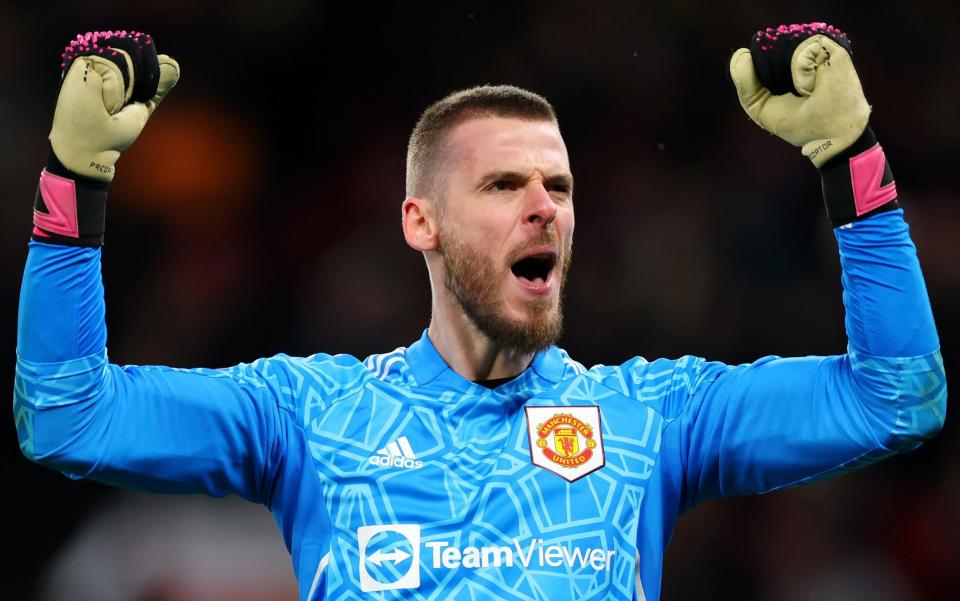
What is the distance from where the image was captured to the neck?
10.3 feet

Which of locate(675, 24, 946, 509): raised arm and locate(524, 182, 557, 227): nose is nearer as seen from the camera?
locate(675, 24, 946, 509): raised arm

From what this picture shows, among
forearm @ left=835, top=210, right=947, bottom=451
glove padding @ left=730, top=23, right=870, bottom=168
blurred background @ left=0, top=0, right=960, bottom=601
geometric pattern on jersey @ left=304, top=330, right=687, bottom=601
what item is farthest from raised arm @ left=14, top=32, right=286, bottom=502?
blurred background @ left=0, top=0, right=960, bottom=601

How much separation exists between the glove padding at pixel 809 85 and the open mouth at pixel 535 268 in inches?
26.9

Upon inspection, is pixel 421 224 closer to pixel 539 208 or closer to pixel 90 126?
pixel 539 208

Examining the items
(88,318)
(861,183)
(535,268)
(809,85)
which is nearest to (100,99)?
(88,318)

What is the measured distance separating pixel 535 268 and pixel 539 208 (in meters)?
0.28

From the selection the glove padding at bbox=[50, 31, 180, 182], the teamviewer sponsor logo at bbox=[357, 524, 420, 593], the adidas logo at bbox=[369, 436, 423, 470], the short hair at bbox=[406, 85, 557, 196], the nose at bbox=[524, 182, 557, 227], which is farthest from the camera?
the short hair at bbox=[406, 85, 557, 196]

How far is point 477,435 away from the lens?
117 inches

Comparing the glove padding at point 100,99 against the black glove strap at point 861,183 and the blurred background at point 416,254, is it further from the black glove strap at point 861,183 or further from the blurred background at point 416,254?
the blurred background at point 416,254

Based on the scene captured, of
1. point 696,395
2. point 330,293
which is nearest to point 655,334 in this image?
point 330,293

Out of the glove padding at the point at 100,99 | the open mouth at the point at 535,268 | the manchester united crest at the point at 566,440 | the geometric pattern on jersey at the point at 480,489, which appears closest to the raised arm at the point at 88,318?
the glove padding at the point at 100,99

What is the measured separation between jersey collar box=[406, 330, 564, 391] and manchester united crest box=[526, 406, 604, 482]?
0.13 metres

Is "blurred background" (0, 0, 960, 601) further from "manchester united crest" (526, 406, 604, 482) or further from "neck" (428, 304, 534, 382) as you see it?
"manchester united crest" (526, 406, 604, 482)

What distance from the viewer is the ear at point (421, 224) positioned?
3.30 metres
